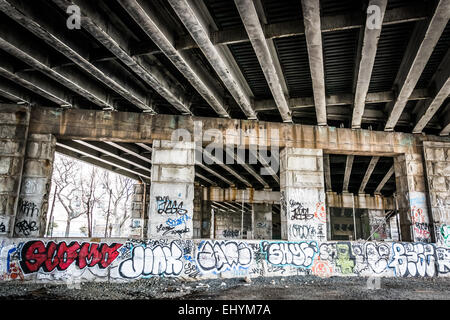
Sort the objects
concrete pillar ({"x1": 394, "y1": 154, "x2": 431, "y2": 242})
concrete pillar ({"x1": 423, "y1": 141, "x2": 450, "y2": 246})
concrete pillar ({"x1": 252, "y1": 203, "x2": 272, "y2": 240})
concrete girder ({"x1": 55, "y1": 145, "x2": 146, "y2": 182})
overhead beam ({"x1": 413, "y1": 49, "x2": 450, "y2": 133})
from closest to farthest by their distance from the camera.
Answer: overhead beam ({"x1": 413, "y1": 49, "x2": 450, "y2": 133}), concrete pillar ({"x1": 423, "y1": 141, "x2": 450, "y2": 246}), concrete pillar ({"x1": 394, "y1": 154, "x2": 431, "y2": 242}), concrete girder ({"x1": 55, "y1": 145, "x2": 146, "y2": 182}), concrete pillar ({"x1": 252, "y1": 203, "x2": 272, "y2": 240})

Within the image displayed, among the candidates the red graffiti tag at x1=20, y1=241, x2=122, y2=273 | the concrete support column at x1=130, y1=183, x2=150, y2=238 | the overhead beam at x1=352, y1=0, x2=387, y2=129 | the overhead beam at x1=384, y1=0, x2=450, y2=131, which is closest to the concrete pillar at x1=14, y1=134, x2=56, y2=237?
the red graffiti tag at x1=20, y1=241, x2=122, y2=273

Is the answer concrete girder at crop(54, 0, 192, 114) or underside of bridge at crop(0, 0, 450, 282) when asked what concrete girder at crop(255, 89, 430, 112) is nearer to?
underside of bridge at crop(0, 0, 450, 282)

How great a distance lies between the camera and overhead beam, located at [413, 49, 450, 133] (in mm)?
7854

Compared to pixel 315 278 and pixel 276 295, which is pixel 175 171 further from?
pixel 315 278

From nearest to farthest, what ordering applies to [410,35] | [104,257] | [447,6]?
[447,6], [410,35], [104,257]

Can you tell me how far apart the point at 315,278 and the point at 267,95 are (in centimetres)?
605

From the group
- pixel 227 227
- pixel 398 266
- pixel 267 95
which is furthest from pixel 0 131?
pixel 227 227

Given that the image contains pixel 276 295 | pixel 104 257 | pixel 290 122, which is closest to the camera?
pixel 276 295

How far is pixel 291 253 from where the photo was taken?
9961mm

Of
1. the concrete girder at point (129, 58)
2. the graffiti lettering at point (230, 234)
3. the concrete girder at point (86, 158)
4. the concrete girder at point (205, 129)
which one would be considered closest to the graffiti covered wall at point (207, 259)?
the concrete girder at point (205, 129)

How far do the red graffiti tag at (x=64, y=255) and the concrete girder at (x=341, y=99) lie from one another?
21.2 feet

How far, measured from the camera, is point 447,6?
17.4 ft

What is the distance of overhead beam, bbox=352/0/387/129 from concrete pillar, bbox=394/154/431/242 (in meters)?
3.76

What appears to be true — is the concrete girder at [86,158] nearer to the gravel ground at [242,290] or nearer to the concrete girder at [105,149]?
the concrete girder at [105,149]
